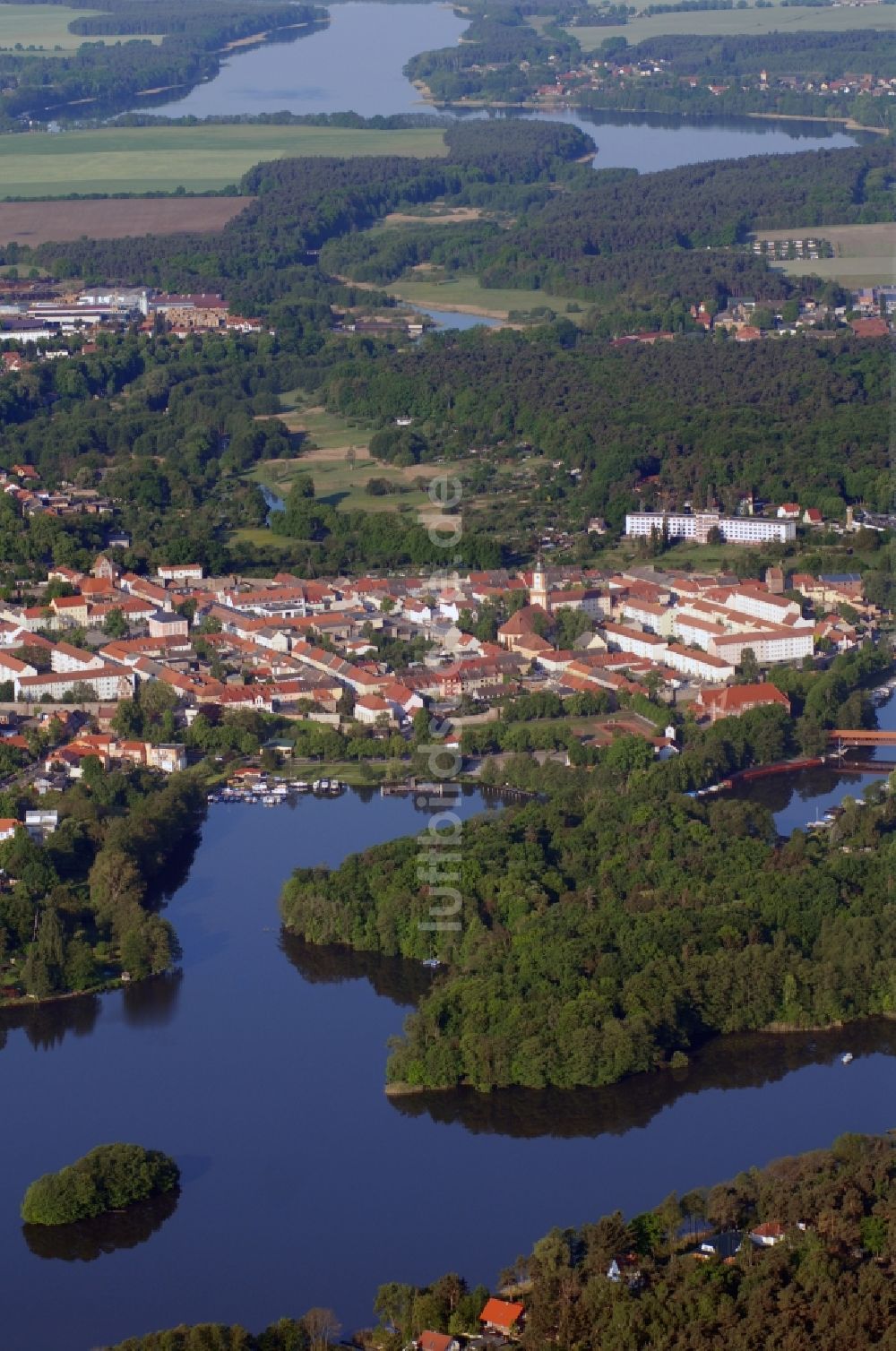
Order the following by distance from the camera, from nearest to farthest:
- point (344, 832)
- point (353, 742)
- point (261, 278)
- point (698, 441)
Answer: point (344, 832) < point (353, 742) < point (698, 441) < point (261, 278)

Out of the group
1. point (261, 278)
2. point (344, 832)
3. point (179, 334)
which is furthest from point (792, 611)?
point (261, 278)

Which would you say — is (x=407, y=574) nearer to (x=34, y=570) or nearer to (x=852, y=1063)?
(x=34, y=570)

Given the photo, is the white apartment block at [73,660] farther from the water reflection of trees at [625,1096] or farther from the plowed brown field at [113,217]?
the plowed brown field at [113,217]

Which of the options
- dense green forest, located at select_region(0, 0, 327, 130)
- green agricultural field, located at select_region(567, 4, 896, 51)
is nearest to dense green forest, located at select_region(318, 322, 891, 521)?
dense green forest, located at select_region(0, 0, 327, 130)

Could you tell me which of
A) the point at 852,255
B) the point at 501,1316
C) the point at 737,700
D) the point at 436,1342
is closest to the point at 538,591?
the point at 737,700

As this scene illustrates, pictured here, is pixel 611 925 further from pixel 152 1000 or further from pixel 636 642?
pixel 636 642
